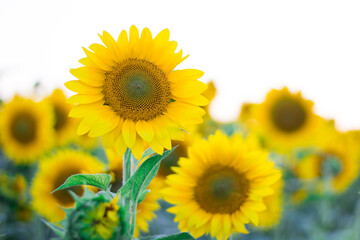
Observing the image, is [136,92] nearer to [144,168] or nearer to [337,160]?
[144,168]

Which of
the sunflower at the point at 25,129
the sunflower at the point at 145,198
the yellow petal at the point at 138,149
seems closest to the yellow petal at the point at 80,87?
the yellow petal at the point at 138,149

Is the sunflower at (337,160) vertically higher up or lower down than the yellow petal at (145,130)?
lower down

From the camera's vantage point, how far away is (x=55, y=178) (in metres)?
2.73

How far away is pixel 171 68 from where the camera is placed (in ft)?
5.45

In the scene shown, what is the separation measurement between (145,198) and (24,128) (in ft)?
7.46

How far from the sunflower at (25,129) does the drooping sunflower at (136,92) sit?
2323mm

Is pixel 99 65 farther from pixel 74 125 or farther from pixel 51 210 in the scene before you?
pixel 74 125

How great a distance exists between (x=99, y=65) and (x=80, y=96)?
133 mm

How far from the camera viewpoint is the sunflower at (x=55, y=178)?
8.39 feet

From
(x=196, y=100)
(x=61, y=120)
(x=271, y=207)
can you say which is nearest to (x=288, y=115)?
(x=271, y=207)

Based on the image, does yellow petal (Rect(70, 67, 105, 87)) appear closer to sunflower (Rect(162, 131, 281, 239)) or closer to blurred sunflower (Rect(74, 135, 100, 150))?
sunflower (Rect(162, 131, 281, 239))

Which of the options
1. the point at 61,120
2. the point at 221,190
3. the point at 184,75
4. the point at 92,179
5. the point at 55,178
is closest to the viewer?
the point at 92,179

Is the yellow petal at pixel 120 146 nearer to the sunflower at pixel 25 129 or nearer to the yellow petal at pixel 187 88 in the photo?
the yellow petal at pixel 187 88

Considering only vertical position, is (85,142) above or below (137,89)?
below
